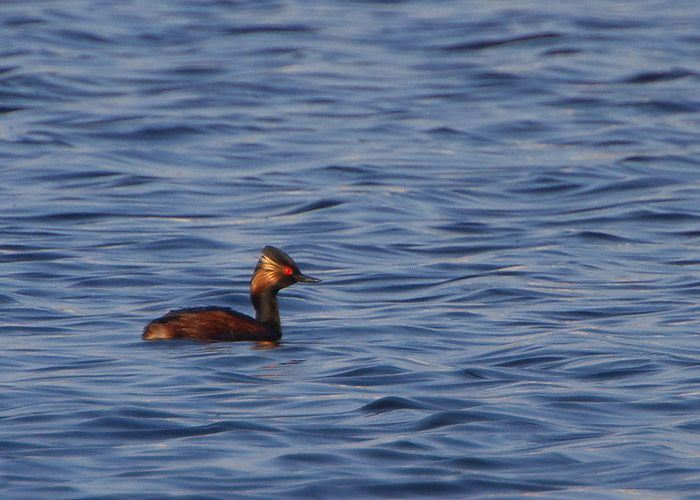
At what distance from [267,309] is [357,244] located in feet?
11.5

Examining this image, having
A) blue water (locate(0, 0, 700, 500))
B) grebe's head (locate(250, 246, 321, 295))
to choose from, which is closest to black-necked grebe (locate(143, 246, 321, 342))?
grebe's head (locate(250, 246, 321, 295))

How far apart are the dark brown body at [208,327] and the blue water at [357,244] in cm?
10

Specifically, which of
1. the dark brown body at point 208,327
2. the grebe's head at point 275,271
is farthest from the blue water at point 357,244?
the grebe's head at point 275,271

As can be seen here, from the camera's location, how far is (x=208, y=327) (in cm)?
1034

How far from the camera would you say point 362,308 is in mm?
11867

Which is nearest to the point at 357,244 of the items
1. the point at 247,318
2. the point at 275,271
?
the point at 275,271

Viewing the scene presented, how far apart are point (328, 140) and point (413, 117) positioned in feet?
5.71

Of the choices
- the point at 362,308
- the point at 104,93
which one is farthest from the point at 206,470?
the point at 104,93

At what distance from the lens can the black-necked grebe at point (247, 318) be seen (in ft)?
33.5

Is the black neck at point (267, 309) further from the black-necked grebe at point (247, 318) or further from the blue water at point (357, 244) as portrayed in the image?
the blue water at point (357, 244)

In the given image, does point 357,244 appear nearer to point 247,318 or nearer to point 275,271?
point 275,271

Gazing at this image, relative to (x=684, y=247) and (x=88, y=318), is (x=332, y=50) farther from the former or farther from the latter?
(x=88, y=318)

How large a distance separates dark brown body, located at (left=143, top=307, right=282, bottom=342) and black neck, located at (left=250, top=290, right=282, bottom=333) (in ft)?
0.48

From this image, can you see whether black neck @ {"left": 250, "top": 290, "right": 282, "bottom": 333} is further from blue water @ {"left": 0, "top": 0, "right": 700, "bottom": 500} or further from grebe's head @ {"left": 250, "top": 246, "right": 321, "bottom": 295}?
blue water @ {"left": 0, "top": 0, "right": 700, "bottom": 500}
